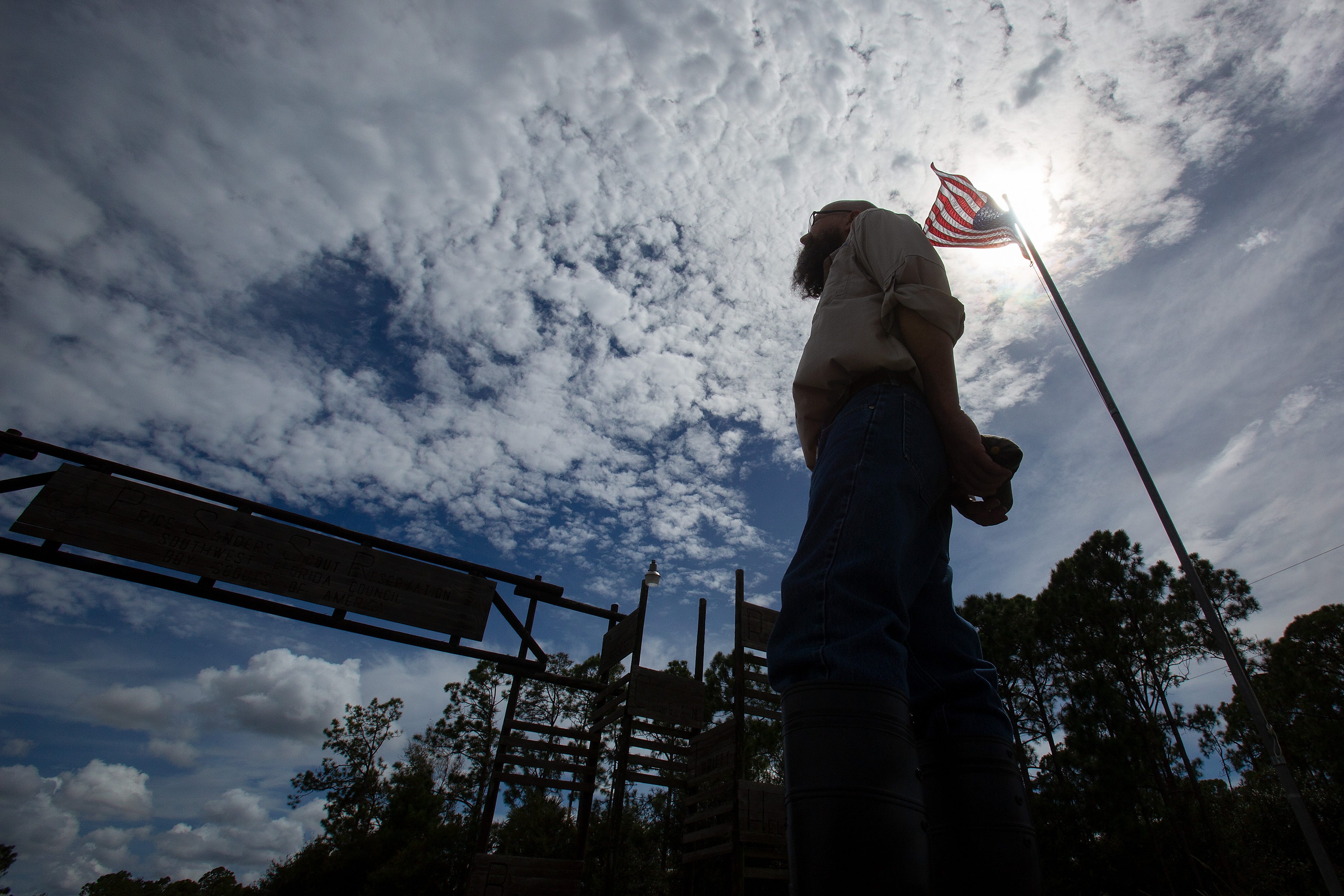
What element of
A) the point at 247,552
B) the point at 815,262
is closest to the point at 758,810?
the point at 247,552

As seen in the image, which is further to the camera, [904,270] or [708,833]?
[708,833]

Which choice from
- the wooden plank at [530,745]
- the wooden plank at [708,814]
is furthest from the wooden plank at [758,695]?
the wooden plank at [530,745]

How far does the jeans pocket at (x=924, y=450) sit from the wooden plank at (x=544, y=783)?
21.3 feet

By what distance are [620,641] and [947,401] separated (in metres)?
7.43

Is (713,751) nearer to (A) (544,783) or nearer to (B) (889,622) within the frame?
(A) (544,783)

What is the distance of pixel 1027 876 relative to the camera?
983mm

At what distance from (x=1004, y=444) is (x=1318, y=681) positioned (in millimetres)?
32176

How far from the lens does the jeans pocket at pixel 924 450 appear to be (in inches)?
43.8

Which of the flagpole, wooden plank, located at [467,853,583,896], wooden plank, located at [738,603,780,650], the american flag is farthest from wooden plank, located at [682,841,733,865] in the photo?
the american flag

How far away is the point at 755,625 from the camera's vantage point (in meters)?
7.70

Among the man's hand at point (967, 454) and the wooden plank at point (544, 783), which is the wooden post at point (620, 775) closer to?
the wooden plank at point (544, 783)

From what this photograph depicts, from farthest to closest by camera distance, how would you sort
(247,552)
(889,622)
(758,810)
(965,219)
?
(965,219) → (758,810) → (247,552) → (889,622)

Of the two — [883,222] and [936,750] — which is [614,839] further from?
[883,222]

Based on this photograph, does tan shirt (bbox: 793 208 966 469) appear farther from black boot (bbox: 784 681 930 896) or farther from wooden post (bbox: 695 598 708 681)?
wooden post (bbox: 695 598 708 681)
